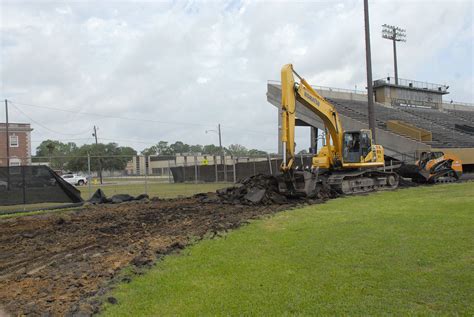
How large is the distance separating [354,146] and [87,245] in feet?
45.5

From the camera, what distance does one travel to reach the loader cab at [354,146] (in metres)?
19.5

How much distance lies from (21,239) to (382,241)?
7.96 m

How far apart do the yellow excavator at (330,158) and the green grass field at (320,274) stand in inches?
264

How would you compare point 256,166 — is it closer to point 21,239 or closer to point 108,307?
point 21,239

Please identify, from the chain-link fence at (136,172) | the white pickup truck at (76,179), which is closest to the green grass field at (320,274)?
the chain-link fence at (136,172)

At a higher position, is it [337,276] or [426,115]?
[426,115]

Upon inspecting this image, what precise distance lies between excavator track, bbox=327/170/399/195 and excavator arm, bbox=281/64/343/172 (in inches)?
39.3

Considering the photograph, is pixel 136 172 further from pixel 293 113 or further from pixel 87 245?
pixel 87 245

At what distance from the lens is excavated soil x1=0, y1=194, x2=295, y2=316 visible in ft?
18.3

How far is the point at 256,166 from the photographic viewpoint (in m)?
33.4

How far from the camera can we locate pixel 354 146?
1970 centimetres

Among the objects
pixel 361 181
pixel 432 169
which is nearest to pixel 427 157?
pixel 432 169

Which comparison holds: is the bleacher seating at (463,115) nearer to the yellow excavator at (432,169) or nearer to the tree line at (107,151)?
the tree line at (107,151)

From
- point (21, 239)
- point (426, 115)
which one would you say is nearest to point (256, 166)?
point (21, 239)
